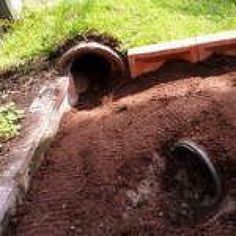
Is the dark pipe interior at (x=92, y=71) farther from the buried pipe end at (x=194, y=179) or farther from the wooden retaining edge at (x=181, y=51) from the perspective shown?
the buried pipe end at (x=194, y=179)

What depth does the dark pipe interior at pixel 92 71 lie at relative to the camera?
6.08 meters

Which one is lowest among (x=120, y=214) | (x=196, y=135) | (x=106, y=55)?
(x=120, y=214)

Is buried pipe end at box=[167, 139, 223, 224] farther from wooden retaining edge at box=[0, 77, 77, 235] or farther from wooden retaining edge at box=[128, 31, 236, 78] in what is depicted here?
wooden retaining edge at box=[128, 31, 236, 78]

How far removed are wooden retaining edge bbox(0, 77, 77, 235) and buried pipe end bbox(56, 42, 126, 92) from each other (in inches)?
8.2

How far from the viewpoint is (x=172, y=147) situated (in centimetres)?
455

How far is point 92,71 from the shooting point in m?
6.35

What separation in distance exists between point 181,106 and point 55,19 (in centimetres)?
260

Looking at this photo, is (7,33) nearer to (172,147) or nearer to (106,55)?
(106,55)

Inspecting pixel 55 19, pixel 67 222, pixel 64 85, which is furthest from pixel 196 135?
pixel 55 19

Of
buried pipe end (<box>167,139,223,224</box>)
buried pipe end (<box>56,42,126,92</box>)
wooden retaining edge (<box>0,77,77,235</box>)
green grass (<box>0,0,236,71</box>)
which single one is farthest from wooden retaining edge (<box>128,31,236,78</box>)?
buried pipe end (<box>167,139,223,224</box>)

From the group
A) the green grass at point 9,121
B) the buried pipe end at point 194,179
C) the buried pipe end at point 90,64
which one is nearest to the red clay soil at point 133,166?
the buried pipe end at point 194,179

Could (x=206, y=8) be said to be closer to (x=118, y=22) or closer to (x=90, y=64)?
(x=118, y=22)

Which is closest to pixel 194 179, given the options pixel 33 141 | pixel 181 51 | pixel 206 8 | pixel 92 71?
pixel 33 141

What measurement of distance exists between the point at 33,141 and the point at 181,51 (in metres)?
1.75
